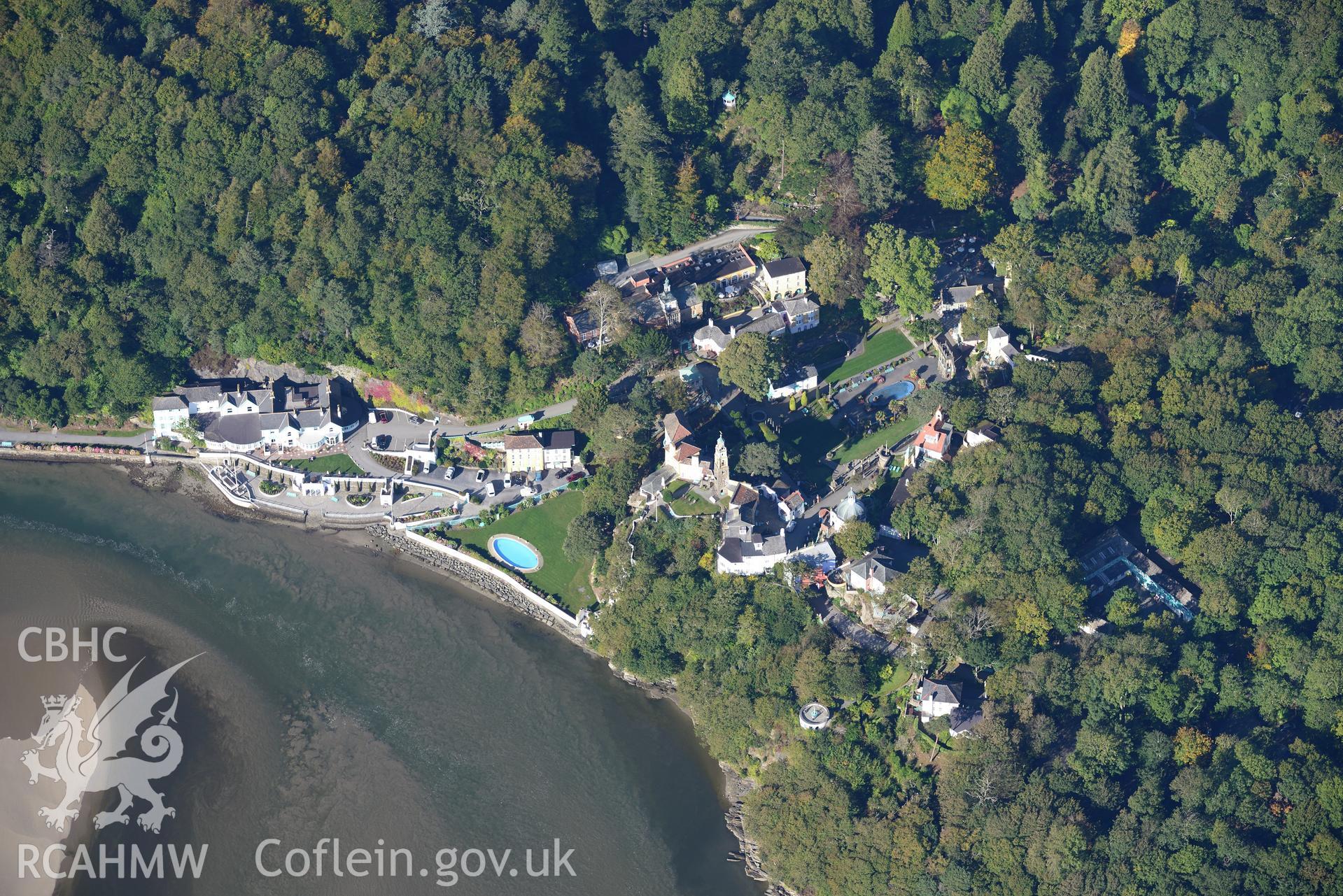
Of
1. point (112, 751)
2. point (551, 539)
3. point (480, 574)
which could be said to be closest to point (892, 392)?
point (551, 539)

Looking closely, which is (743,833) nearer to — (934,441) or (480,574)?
(480,574)

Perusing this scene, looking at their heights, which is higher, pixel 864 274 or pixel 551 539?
pixel 864 274

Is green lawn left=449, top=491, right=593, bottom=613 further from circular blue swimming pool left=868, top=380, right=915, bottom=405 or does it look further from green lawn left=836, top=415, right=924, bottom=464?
circular blue swimming pool left=868, top=380, right=915, bottom=405

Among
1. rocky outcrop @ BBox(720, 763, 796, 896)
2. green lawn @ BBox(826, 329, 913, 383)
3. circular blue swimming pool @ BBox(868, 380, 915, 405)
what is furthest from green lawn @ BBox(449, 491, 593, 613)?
circular blue swimming pool @ BBox(868, 380, 915, 405)

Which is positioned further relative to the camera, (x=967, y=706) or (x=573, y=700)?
(x=573, y=700)

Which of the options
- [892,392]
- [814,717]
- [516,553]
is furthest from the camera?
[892,392]

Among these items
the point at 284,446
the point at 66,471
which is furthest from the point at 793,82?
the point at 66,471

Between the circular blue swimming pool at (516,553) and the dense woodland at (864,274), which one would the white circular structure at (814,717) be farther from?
the circular blue swimming pool at (516,553)

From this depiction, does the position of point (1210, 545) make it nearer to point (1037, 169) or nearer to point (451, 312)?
point (1037, 169)
